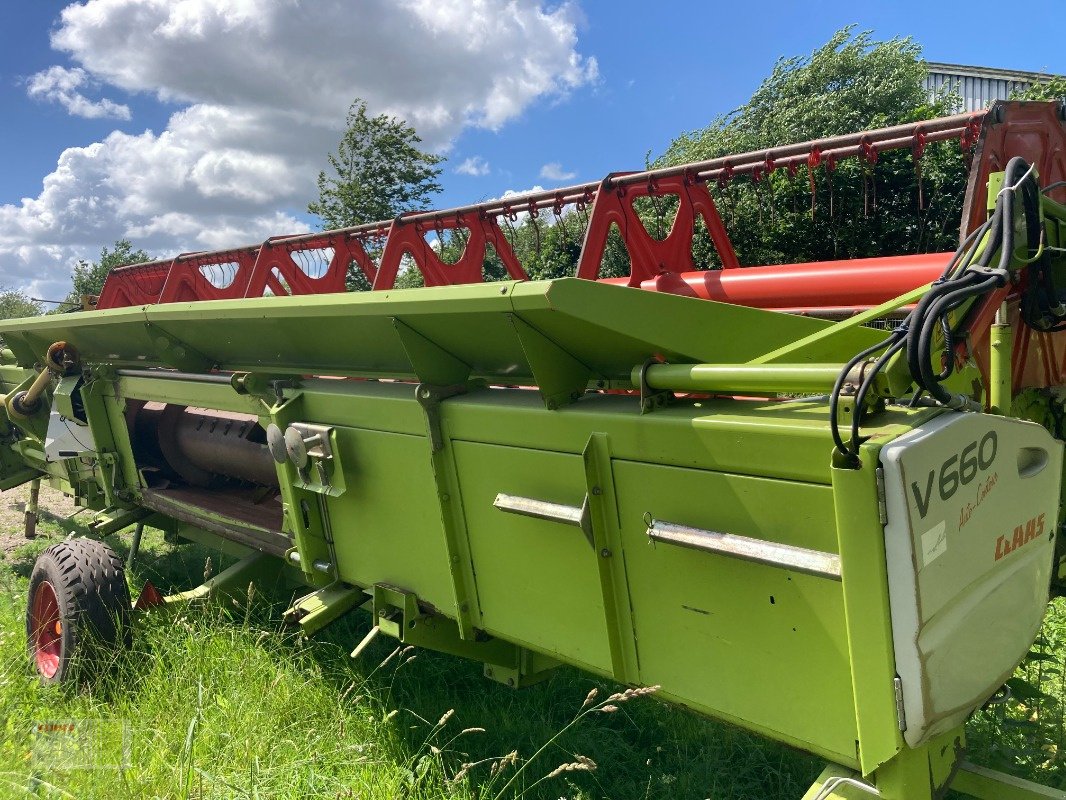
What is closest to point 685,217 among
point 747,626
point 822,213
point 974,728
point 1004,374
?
point 1004,374

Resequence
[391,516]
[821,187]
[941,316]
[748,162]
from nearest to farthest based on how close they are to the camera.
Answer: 1. [941,316]
2. [391,516]
3. [748,162]
4. [821,187]

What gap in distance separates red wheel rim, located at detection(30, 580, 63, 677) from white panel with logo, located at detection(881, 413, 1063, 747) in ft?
11.3

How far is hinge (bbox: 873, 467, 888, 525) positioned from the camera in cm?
143

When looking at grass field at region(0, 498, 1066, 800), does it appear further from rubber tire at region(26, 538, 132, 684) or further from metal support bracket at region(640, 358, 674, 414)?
metal support bracket at region(640, 358, 674, 414)

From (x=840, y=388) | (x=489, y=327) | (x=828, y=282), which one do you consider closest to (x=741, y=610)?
(x=840, y=388)

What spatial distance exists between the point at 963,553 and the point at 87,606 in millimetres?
3186

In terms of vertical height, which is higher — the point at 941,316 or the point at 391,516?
the point at 941,316

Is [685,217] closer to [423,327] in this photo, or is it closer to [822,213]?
[423,327]

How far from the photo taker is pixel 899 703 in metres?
1.51

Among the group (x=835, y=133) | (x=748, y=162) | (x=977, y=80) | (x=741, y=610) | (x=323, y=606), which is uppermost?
(x=977, y=80)

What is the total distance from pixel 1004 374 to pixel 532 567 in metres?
1.44

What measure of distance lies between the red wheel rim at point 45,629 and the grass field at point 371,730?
9 centimetres

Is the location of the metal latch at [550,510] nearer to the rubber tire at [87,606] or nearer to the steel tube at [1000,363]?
the steel tube at [1000,363]

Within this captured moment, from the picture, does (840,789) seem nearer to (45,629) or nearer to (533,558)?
(533,558)
